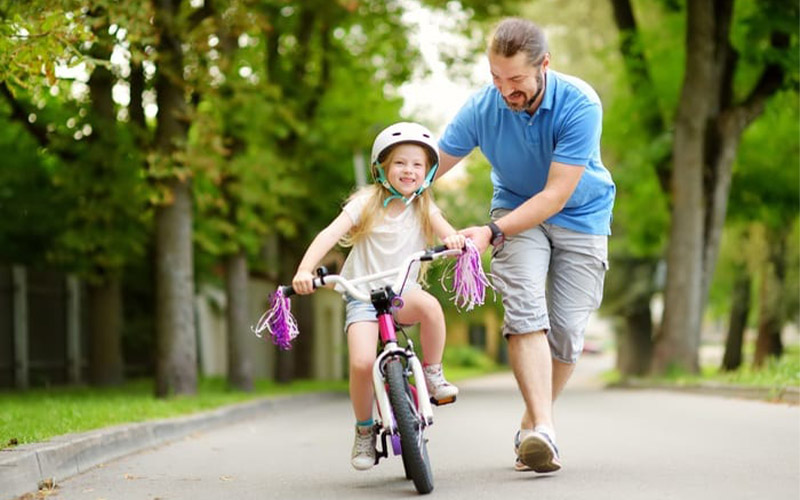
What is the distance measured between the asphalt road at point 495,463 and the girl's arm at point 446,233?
3.79 feet

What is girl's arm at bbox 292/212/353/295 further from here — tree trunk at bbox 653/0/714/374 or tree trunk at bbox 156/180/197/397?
tree trunk at bbox 653/0/714/374

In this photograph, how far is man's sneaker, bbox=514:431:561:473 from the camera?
5.94 metres

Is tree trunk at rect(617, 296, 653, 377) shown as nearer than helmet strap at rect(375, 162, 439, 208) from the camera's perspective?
No

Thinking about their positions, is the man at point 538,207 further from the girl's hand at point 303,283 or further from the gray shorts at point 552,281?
the girl's hand at point 303,283

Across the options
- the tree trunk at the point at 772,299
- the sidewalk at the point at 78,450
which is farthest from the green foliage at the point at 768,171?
the sidewalk at the point at 78,450

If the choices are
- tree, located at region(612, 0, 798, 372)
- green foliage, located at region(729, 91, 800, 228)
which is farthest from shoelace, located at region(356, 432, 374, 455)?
green foliage, located at region(729, 91, 800, 228)

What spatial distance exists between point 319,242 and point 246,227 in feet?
40.4

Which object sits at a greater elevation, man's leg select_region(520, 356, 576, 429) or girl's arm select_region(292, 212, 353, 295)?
girl's arm select_region(292, 212, 353, 295)

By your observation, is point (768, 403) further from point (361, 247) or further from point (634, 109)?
point (634, 109)

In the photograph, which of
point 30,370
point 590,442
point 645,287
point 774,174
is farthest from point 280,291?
point 645,287

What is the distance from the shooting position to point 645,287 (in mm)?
33000

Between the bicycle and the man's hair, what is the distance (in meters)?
0.96

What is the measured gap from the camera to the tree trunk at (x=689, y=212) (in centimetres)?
1928

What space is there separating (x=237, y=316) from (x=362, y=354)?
12.9 m
